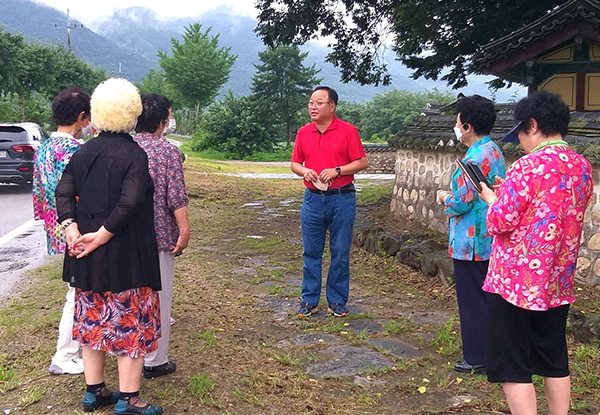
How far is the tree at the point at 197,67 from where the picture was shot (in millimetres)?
54344

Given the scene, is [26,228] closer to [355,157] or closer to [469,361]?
[355,157]

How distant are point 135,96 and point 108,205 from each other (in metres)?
A: 0.62

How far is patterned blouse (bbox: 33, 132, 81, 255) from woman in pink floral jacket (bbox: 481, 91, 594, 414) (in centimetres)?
250

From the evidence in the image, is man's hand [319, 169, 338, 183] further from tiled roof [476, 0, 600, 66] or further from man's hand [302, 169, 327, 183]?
tiled roof [476, 0, 600, 66]

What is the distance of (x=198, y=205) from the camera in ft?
44.1

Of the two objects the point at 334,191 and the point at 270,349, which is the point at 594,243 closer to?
the point at 334,191

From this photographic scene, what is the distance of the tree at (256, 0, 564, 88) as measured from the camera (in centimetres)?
1095

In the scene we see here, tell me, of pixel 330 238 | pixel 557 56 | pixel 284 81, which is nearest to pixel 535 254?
pixel 330 238

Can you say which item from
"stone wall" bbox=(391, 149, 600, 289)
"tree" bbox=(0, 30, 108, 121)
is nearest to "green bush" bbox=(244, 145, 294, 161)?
"tree" bbox=(0, 30, 108, 121)

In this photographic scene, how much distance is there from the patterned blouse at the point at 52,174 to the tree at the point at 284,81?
37.6 meters

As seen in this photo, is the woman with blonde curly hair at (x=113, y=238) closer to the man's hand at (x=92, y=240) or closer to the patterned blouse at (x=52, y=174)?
the man's hand at (x=92, y=240)

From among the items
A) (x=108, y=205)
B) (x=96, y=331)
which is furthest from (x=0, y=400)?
(x=108, y=205)

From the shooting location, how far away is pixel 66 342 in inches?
168

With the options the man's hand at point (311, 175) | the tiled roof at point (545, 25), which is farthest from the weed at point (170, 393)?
the tiled roof at point (545, 25)
